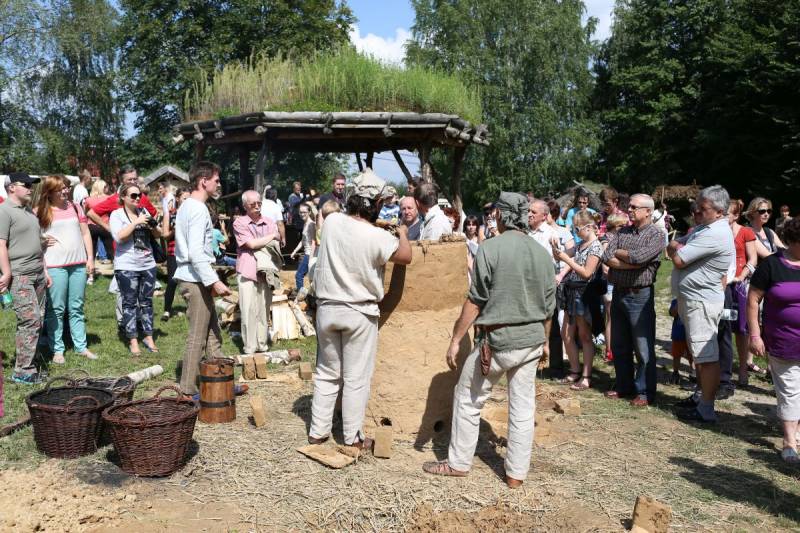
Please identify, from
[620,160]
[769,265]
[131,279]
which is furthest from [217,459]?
[620,160]

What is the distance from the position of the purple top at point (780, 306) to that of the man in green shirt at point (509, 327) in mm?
1897

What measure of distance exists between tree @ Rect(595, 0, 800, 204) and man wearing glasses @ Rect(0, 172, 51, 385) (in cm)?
2353

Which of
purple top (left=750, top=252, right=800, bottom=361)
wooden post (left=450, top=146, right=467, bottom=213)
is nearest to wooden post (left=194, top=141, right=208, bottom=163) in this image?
wooden post (left=450, top=146, right=467, bottom=213)

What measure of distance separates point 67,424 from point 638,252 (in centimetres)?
508

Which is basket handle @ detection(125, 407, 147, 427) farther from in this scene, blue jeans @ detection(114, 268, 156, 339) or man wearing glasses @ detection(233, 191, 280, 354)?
blue jeans @ detection(114, 268, 156, 339)

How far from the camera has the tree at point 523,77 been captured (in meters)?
37.7

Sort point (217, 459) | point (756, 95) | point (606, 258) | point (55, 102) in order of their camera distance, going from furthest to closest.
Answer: point (55, 102)
point (756, 95)
point (606, 258)
point (217, 459)

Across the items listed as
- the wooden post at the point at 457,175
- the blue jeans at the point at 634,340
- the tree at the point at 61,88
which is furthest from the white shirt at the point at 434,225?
the tree at the point at 61,88

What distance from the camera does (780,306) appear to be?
4.91m

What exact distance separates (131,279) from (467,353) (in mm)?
4530

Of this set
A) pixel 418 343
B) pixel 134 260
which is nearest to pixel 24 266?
pixel 134 260

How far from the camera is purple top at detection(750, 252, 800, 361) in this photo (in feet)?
15.9

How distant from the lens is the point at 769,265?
5.01 meters

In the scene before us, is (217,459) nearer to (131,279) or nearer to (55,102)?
(131,279)
